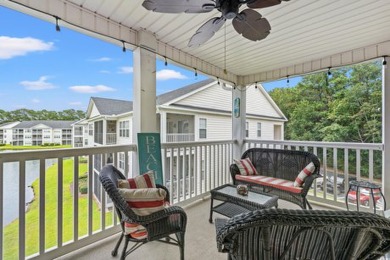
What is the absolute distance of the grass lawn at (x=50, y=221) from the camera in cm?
194

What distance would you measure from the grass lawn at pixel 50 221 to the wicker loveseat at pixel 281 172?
8.22ft

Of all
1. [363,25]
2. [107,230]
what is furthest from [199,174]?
[363,25]

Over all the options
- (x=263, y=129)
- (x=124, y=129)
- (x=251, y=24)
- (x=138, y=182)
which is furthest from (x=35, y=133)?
(x=263, y=129)

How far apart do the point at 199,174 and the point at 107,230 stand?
191 centimetres

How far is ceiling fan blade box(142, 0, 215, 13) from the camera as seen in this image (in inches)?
59.8

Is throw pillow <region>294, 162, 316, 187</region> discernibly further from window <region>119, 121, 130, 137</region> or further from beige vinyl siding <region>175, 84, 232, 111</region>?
beige vinyl siding <region>175, 84, 232, 111</region>

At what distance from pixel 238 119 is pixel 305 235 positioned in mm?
4145

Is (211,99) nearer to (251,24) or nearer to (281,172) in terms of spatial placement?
(281,172)

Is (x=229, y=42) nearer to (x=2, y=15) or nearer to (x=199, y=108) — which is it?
(x=2, y=15)

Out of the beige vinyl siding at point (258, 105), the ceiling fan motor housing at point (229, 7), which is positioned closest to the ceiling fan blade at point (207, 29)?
the ceiling fan motor housing at point (229, 7)

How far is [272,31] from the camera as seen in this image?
292 centimetres

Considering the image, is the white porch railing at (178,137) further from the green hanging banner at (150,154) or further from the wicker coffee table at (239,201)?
the wicker coffee table at (239,201)

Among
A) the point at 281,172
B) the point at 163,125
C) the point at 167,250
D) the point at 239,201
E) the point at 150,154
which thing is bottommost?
the point at 167,250

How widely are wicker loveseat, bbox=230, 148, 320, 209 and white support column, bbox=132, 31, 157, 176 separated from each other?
197 centimetres
